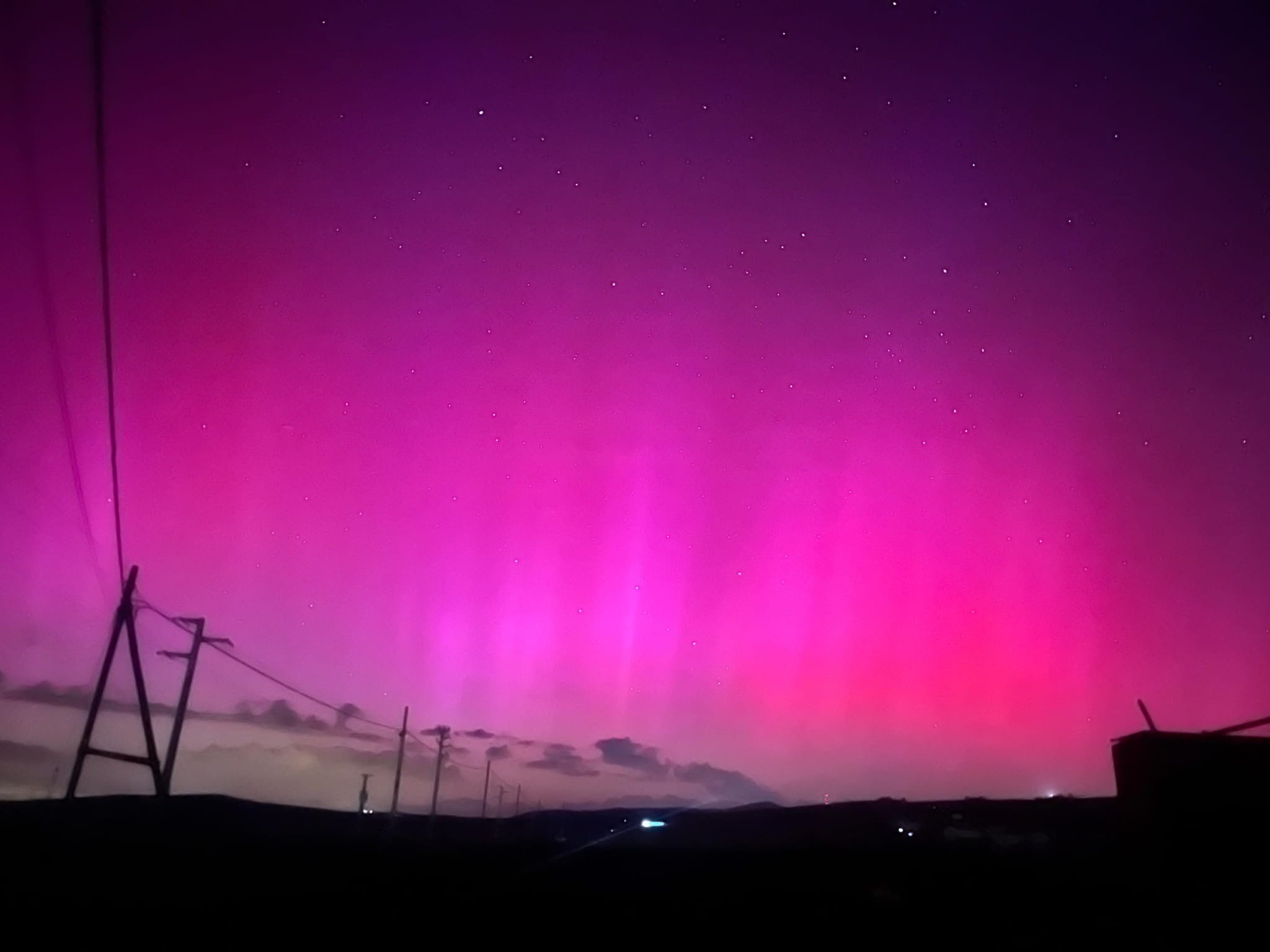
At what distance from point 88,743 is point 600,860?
13720 millimetres

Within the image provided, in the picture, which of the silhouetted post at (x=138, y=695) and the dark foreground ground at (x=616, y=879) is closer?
the dark foreground ground at (x=616, y=879)

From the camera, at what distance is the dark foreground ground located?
10.2 m

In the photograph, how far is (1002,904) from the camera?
470 inches

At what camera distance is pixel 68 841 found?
48.4ft

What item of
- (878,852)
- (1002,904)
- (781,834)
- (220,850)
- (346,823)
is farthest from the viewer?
(781,834)

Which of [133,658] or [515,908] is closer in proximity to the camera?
[515,908]

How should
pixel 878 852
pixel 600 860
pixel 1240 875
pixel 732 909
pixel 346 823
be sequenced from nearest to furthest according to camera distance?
pixel 1240 875 → pixel 732 909 → pixel 600 860 → pixel 878 852 → pixel 346 823

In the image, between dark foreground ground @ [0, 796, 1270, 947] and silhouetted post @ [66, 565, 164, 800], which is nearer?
dark foreground ground @ [0, 796, 1270, 947]

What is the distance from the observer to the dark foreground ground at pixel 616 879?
10.2m

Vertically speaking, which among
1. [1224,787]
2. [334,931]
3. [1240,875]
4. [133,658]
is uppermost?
[133,658]

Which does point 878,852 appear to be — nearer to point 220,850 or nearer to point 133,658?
point 220,850

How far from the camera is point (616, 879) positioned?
13.6m

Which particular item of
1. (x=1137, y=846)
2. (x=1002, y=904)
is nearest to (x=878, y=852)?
(x=1002, y=904)

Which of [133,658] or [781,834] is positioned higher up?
[133,658]
